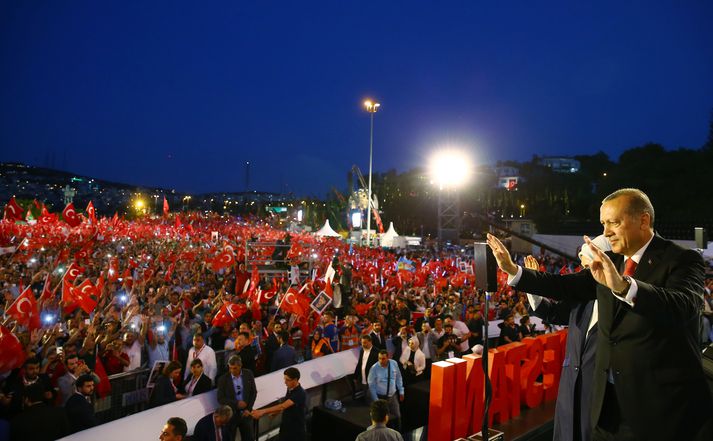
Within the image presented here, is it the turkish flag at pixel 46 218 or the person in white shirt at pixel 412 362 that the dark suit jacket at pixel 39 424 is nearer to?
the person in white shirt at pixel 412 362

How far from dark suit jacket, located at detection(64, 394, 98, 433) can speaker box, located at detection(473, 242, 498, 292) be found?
15.2ft

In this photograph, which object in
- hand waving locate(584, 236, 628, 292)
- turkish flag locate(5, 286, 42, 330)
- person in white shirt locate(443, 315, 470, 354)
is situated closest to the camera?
hand waving locate(584, 236, 628, 292)

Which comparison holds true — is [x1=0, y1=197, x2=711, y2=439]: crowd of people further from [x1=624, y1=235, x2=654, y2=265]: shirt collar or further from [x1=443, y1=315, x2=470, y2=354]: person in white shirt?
[x1=624, y1=235, x2=654, y2=265]: shirt collar

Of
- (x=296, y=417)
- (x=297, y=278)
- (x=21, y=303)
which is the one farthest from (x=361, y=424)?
(x=297, y=278)

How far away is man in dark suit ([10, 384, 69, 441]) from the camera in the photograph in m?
4.90

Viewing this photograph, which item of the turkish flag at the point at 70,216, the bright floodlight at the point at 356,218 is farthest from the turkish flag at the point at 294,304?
the bright floodlight at the point at 356,218

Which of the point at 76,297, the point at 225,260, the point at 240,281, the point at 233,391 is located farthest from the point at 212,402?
the point at 225,260

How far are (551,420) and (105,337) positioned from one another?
23.3ft

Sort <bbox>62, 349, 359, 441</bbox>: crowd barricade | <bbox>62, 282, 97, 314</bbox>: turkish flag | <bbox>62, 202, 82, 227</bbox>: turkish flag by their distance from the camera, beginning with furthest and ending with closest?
<bbox>62, 202, 82, 227</bbox>: turkish flag → <bbox>62, 282, 97, 314</bbox>: turkish flag → <bbox>62, 349, 359, 441</bbox>: crowd barricade

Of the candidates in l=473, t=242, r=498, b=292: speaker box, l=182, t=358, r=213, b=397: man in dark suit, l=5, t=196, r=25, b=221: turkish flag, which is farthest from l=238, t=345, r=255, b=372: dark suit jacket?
l=5, t=196, r=25, b=221: turkish flag

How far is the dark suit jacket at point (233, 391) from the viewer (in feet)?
19.9

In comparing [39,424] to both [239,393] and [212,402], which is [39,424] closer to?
[212,402]

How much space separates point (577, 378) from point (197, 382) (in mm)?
5538

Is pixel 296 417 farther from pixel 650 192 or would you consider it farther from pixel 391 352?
pixel 650 192
